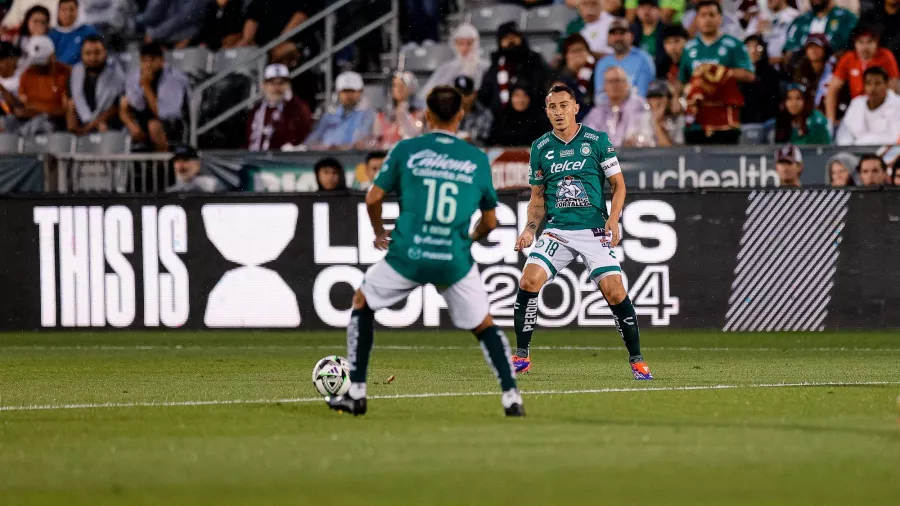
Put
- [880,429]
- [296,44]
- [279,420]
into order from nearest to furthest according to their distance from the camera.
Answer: [880,429] → [279,420] → [296,44]

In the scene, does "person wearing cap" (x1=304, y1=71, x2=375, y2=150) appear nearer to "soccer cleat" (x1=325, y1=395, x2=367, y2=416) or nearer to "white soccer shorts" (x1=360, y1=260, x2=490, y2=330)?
"soccer cleat" (x1=325, y1=395, x2=367, y2=416)

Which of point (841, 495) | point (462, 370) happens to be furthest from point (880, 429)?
point (462, 370)

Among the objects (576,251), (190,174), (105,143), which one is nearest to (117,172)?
(190,174)

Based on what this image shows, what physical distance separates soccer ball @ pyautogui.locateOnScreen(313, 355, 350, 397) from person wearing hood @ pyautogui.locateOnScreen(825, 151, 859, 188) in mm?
9314

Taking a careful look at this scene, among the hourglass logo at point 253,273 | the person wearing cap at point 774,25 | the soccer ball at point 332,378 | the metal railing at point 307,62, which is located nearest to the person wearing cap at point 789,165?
the person wearing cap at point 774,25

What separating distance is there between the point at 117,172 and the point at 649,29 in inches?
280

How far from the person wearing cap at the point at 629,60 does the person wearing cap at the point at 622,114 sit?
1.66 feet

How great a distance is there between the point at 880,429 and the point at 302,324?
10.2 m

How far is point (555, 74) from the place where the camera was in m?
19.1

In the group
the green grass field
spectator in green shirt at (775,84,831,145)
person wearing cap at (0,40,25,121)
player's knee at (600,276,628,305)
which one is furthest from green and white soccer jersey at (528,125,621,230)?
person wearing cap at (0,40,25,121)

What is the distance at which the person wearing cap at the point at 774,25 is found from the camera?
1950cm

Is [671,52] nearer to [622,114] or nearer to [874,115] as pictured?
[622,114]

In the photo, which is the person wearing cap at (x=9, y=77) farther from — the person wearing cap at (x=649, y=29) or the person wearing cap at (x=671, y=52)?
the person wearing cap at (x=671, y=52)

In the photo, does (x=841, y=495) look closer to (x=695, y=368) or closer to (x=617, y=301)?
(x=617, y=301)
